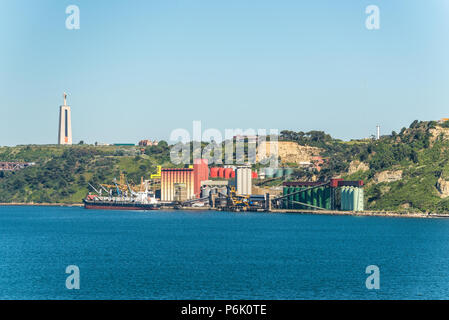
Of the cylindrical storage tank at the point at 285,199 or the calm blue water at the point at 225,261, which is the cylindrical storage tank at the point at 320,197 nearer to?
the cylindrical storage tank at the point at 285,199

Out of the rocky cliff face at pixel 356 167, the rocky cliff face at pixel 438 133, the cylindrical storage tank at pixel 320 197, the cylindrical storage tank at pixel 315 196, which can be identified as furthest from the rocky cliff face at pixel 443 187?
the cylindrical storage tank at pixel 315 196

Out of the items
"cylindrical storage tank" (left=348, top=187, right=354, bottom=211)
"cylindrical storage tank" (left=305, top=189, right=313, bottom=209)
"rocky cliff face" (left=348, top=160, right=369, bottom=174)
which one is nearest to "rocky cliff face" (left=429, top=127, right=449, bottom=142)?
"rocky cliff face" (left=348, top=160, right=369, bottom=174)

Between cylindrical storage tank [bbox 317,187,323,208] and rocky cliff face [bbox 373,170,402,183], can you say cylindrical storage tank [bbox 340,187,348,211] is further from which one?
rocky cliff face [bbox 373,170,402,183]

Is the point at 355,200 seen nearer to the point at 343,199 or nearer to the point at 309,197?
the point at 343,199

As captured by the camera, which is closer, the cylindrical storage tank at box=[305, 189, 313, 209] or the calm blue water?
the calm blue water

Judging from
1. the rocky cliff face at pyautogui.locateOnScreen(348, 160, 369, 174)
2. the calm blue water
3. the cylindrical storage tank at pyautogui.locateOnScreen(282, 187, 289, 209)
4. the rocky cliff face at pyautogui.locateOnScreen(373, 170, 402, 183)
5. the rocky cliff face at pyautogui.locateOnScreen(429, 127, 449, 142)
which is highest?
the rocky cliff face at pyautogui.locateOnScreen(429, 127, 449, 142)

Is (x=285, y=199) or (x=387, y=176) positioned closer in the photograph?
(x=387, y=176)

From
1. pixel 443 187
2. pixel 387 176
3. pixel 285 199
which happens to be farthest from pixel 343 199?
pixel 443 187

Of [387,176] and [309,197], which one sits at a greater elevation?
[387,176]
